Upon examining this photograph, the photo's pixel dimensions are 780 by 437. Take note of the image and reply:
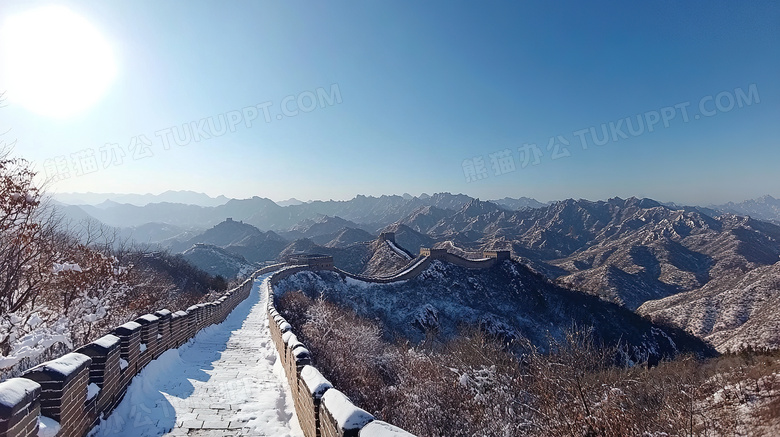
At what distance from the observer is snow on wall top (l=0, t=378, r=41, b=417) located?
2572mm

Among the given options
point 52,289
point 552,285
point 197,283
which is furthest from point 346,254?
point 52,289

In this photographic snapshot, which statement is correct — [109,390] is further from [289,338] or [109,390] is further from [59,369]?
[289,338]

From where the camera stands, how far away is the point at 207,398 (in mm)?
5723

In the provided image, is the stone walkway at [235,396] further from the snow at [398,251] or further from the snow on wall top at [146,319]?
the snow at [398,251]

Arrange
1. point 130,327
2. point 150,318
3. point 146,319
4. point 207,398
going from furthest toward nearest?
point 150,318 < point 146,319 < point 130,327 < point 207,398

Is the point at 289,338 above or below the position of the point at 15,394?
below

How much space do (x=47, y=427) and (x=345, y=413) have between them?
8.17 ft

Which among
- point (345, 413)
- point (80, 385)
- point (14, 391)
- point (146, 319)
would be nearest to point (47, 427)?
point (14, 391)

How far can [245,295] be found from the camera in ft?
84.4

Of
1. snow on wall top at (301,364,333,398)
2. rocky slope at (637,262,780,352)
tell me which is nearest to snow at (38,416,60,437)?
snow on wall top at (301,364,333,398)

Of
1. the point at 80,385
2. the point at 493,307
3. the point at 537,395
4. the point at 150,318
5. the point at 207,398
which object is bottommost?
the point at 493,307

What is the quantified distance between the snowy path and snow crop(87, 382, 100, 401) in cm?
45

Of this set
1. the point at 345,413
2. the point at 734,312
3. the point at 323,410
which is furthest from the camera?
the point at 734,312

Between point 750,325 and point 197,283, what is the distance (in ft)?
248
